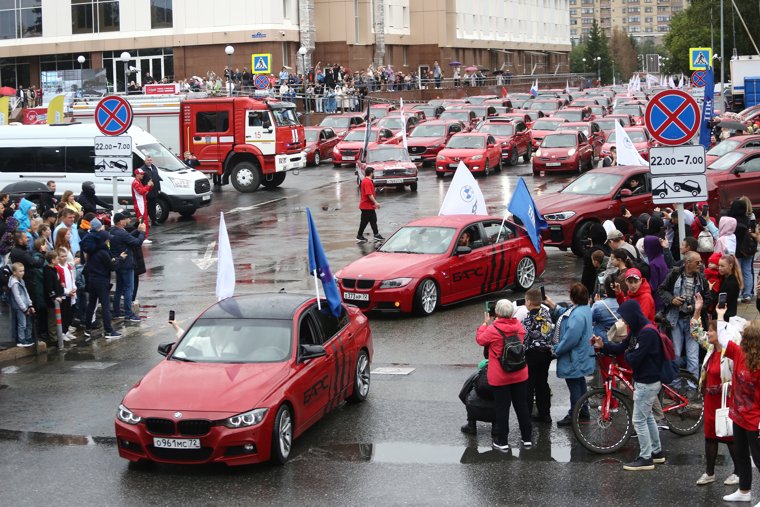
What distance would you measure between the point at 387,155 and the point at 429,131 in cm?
834

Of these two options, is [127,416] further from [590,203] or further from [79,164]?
[79,164]

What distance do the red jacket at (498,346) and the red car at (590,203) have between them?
455 inches

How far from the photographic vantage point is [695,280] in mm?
13141

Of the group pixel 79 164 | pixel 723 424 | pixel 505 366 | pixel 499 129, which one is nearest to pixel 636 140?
pixel 499 129

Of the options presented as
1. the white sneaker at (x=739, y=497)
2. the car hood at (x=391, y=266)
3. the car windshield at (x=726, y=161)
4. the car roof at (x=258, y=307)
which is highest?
the car windshield at (x=726, y=161)

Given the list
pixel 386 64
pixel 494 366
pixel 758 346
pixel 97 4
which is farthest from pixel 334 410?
pixel 386 64

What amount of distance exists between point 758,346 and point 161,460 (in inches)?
203

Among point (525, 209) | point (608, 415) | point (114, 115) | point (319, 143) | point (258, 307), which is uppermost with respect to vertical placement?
point (114, 115)

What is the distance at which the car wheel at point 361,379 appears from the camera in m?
13.0

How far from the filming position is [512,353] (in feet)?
36.7

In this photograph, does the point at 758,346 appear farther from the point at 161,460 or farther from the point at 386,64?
the point at 386,64

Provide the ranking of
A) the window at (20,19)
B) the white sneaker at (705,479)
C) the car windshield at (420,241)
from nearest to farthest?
1. the white sneaker at (705,479)
2. the car windshield at (420,241)
3. the window at (20,19)

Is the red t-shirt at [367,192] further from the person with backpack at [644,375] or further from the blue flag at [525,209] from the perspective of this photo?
the person with backpack at [644,375]

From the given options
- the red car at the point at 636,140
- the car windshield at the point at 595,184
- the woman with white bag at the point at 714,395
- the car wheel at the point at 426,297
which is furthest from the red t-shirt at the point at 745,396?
the red car at the point at 636,140
